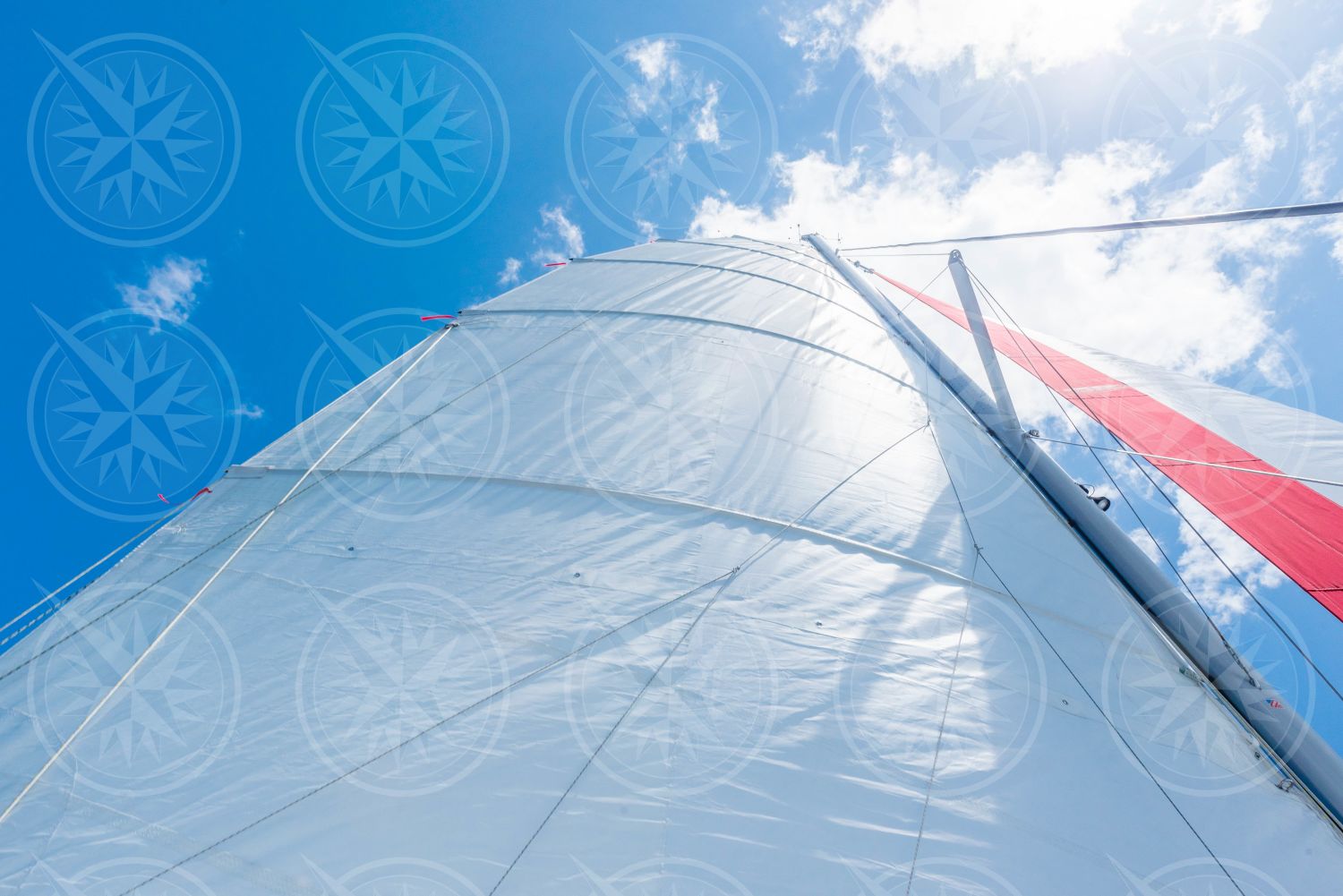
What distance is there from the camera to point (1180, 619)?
8.63ft

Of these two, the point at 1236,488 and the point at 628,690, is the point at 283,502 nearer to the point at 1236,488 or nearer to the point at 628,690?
the point at 628,690

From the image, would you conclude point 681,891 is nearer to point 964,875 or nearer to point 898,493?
point 964,875

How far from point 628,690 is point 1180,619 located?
221cm

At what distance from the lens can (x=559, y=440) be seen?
3.83 meters

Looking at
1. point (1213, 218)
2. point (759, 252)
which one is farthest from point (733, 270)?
point (1213, 218)

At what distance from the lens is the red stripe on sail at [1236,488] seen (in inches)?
128

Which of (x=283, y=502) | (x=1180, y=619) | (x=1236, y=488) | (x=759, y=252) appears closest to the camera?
(x=1180, y=619)

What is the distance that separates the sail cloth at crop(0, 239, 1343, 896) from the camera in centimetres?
193

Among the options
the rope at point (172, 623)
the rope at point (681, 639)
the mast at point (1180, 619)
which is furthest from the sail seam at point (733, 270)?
the rope at point (172, 623)

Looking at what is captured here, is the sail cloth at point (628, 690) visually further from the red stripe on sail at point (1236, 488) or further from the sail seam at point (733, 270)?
the sail seam at point (733, 270)

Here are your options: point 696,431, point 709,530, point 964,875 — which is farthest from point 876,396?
point 964,875

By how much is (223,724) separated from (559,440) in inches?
80.9

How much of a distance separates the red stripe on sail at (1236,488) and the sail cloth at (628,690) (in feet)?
3.52

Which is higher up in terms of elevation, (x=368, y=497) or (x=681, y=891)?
(x=368, y=497)
